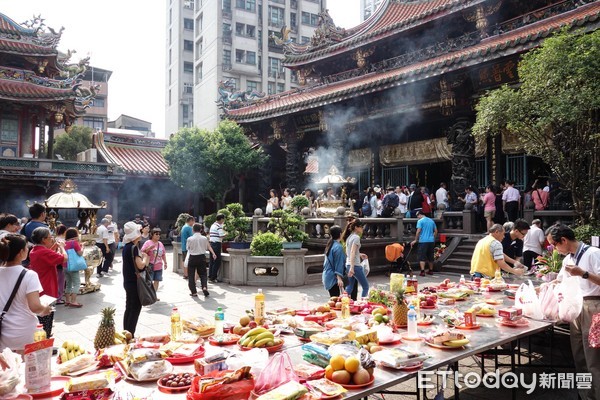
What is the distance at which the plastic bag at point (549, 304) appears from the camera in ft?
13.7

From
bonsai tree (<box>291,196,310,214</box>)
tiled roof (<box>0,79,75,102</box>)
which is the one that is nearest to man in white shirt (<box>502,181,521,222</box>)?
bonsai tree (<box>291,196,310,214</box>)

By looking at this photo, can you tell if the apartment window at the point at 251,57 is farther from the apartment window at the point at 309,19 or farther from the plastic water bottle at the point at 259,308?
the plastic water bottle at the point at 259,308

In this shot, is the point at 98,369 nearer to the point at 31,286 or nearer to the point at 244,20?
the point at 31,286

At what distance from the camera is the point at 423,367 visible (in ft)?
9.78

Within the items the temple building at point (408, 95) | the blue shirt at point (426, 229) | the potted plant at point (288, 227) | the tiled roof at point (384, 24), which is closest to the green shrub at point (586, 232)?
the blue shirt at point (426, 229)

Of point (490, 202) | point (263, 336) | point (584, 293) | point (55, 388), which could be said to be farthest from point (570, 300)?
point (490, 202)

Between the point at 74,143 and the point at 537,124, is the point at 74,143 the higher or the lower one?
the higher one

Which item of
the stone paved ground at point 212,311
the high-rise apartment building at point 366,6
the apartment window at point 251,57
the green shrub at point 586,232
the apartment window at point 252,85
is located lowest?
the stone paved ground at point 212,311

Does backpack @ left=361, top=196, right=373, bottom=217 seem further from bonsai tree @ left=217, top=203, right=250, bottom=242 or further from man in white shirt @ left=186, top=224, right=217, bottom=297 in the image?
man in white shirt @ left=186, top=224, right=217, bottom=297

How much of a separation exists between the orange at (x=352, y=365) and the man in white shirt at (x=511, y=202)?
1084 centimetres

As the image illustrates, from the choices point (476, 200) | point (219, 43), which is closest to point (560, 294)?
point (476, 200)

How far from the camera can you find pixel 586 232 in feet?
27.2

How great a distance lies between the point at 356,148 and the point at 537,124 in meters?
10.7

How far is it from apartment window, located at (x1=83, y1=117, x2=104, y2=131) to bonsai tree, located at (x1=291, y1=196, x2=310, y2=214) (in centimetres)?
3656
